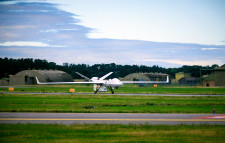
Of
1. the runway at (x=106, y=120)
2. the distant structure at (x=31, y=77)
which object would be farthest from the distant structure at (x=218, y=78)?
the runway at (x=106, y=120)

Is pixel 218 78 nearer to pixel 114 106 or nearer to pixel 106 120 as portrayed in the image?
pixel 114 106

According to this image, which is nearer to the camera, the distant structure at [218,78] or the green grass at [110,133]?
the green grass at [110,133]

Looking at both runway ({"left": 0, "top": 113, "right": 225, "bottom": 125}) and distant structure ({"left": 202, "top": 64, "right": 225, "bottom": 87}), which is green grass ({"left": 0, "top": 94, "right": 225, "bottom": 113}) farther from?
distant structure ({"left": 202, "top": 64, "right": 225, "bottom": 87})

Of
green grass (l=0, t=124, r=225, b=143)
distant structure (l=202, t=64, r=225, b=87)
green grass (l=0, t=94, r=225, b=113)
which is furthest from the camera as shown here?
distant structure (l=202, t=64, r=225, b=87)

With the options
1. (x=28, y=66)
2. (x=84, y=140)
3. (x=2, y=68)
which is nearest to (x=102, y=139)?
(x=84, y=140)

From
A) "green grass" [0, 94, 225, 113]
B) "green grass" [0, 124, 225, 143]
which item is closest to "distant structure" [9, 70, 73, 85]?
"green grass" [0, 94, 225, 113]

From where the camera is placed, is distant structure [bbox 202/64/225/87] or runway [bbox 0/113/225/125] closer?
runway [bbox 0/113/225/125]

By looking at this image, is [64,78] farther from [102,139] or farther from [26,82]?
[102,139]

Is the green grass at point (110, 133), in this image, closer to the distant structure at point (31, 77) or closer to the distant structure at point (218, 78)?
the distant structure at point (31, 77)

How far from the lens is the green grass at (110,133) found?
45.5 ft

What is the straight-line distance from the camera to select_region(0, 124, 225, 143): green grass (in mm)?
13875

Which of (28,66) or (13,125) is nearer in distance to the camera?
(13,125)

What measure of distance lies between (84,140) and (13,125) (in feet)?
19.2

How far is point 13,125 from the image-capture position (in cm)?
1733
